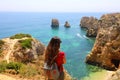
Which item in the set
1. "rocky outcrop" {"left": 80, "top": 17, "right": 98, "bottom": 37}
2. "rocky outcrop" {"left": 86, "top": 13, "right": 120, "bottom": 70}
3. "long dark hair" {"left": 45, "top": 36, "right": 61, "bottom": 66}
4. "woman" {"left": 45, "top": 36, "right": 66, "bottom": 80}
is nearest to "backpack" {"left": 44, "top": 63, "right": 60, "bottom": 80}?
"woman" {"left": 45, "top": 36, "right": 66, "bottom": 80}

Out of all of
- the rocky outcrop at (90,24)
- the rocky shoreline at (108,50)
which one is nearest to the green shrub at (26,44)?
the rocky shoreline at (108,50)

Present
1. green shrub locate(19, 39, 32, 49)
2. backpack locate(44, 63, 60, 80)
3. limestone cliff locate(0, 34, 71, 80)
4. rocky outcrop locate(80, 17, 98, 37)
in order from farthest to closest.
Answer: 1. rocky outcrop locate(80, 17, 98, 37)
2. green shrub locate(19, 39, 32, 49)
3. limestone cliff locate(0, 34, 71, 80)
4. backpack locate(44, 63, 60, 80)

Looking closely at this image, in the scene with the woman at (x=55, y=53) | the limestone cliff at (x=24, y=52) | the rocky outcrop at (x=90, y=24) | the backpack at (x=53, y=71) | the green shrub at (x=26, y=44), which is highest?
Result: the woman at (x=55, y=53)

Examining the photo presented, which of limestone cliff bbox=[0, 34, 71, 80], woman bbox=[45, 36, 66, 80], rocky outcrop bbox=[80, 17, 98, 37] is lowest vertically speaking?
rocky outcrop bbox=[80, 17, 98, 37]

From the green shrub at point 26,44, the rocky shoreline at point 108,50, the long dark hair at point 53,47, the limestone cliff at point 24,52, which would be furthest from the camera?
the rocky shoreline at point 108,50

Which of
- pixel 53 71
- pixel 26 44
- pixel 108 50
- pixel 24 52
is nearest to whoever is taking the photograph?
pixel 53 71

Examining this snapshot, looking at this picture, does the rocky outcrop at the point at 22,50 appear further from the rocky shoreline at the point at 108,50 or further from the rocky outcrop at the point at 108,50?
the rocky outcrop at the point at 108,50

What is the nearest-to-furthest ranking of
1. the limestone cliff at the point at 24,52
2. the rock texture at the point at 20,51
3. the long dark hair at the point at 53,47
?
1. the long dark hair at the point at 53,47
2. the limestone cliff at the point at 24,52
3. the rock texture at the point at 20,51

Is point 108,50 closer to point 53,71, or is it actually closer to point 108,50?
point 108,50

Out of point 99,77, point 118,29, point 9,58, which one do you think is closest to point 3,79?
point 9,58

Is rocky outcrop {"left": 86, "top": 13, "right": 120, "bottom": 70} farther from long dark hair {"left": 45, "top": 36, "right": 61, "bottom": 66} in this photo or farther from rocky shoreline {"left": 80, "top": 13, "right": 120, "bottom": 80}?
long dark hair {"left": 45, "top": 36, "right": 61, "bottom": 66}

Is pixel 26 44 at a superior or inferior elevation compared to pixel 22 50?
superior

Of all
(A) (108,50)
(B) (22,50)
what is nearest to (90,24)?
(A) (108,50)

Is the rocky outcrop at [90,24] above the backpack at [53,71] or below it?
below
